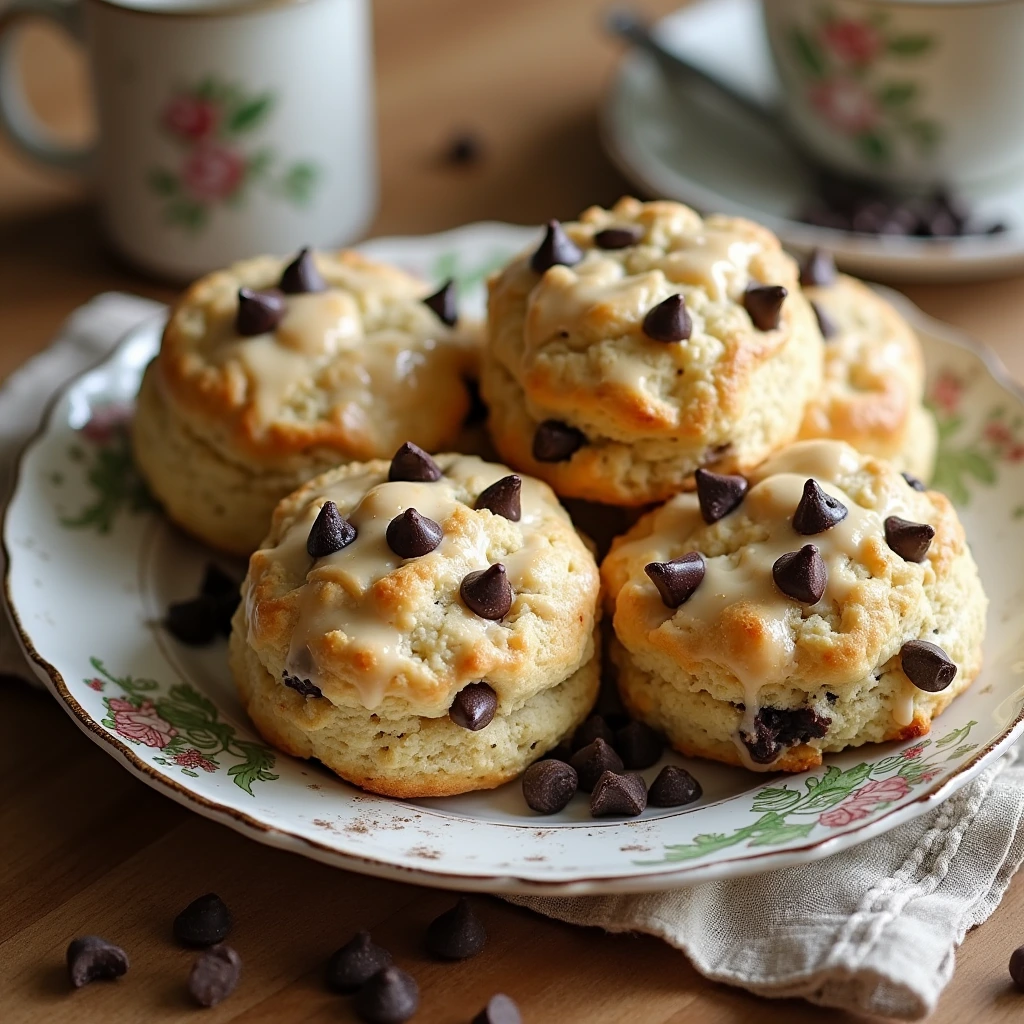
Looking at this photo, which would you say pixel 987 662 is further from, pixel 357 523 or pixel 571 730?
pixel 357 523

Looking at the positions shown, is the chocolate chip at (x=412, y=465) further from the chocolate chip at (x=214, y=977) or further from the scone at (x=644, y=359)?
the chocolate chip at (x=214, y=977)

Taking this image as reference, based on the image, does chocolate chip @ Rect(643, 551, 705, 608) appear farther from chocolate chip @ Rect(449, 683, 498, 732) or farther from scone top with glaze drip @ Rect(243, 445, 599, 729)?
chocolate chip @ Rect(449, 683, 498, 732)

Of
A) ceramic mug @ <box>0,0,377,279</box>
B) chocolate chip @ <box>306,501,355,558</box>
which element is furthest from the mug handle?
chocolate chip @ <box>306,501,355,558</box>

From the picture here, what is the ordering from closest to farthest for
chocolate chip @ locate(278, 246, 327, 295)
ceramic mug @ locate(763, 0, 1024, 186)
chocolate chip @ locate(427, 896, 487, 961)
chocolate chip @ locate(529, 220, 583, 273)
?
chocolate chip @ locate(427, 896, 487, 961), chocolate chip @ locate(529, 220, 583, 273), chocolate chip @ locate(278, 246, 327, 295), ceramic mug @ locate(763, 0, 1024, 186)

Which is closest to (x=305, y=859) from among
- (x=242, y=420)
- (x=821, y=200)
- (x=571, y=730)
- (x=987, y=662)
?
(x=571, y=730)

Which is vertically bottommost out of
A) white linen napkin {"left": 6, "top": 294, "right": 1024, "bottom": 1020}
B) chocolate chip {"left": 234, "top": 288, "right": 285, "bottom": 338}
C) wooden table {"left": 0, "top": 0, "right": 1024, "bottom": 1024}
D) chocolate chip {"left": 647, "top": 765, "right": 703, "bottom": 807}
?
wooden table {"left": 0, "top": 0, "right": 1024, "bottom": 1024}

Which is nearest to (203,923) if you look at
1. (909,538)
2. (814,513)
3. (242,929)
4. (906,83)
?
(242,929)
